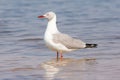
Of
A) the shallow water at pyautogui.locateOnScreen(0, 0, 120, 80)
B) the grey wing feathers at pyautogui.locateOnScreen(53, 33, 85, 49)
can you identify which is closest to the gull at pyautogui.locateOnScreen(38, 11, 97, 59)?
the grey wing feathers at pyautogui.locateOnScreen(53, 33, 85, 49)

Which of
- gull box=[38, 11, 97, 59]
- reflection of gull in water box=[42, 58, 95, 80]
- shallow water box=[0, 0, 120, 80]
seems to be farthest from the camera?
gull box=[38, 11, 97, 59]

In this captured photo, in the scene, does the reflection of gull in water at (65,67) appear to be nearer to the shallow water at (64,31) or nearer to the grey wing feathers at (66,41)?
the shallow water at (64,31)

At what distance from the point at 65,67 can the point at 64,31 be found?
17.7 ft

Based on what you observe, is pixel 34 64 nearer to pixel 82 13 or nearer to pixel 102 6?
pixel 82 13

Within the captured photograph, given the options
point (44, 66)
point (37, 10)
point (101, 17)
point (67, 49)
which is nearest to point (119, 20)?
point (101, 17)

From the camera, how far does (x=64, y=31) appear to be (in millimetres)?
16328

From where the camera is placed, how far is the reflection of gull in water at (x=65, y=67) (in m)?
9.98

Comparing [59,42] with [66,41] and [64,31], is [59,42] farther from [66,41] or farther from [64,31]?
[64,31]

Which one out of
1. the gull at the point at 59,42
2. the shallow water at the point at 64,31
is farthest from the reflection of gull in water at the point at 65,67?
the gull at the point at 59,42

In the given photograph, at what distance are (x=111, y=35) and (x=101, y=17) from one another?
4.58 meters

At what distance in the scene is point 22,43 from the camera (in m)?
14.2

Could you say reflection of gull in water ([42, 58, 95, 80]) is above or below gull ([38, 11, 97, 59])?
below

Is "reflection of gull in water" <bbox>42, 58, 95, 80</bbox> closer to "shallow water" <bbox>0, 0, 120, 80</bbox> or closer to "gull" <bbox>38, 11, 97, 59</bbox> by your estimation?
"shallow water" <bbox>0, 0, 120, 80</bbox>

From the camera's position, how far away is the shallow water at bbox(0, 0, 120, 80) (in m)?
10.3
